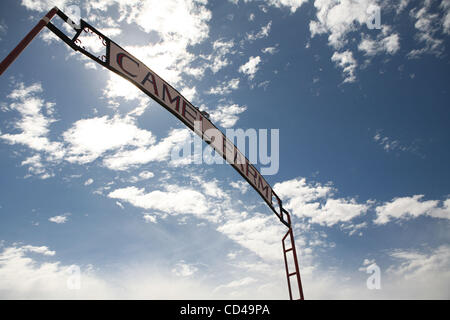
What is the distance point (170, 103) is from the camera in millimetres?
5730

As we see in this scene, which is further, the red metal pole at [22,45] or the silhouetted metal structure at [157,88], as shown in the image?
the silhouetted metal structure at [157,88]

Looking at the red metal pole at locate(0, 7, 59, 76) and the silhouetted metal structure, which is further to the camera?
Answer: the silhouetted metal structure

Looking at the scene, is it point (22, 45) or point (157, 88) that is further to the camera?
point (157, 88)

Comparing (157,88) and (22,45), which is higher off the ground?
(157,88)
